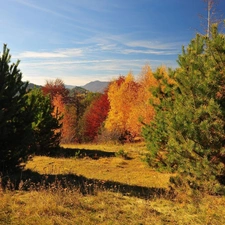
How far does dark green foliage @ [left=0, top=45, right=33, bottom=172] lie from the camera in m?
8.70

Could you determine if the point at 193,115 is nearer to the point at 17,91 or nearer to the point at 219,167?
the point at 219,167

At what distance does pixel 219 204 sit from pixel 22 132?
22.2 ft

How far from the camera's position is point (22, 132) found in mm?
9180

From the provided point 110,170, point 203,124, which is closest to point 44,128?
point 110,170

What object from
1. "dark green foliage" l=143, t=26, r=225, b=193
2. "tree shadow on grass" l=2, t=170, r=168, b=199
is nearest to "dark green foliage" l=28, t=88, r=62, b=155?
"tree shadow on grass" l=2, t=170, r=168, b=199

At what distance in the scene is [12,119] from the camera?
9172 mm

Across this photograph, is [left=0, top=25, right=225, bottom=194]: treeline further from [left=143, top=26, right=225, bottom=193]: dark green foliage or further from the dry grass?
the dry grass

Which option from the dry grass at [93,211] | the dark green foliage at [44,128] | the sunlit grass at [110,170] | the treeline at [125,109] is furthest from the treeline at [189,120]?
the treeline at [125,109]

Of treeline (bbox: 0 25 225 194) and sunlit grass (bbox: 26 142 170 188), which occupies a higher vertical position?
treeline (bbox: 0 25 225 194)

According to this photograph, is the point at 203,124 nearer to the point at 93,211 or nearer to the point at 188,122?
the point at 188,122

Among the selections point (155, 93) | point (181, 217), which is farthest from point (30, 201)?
point (155, 93)

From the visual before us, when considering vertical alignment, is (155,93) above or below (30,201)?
above

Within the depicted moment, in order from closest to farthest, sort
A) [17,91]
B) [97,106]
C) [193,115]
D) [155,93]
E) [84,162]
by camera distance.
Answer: [193,115]
[17,91]
[155,93]
[84,162]
[97,106]

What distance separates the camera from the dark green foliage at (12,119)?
870 centimetres
